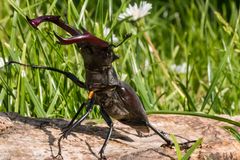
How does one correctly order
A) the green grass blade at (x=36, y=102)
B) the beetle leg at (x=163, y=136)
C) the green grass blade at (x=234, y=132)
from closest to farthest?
1. the beetle leg at (x=163, y=136)
2. the green grass blade at (x=234, y=132)
3. the green grass blade at (x=36, y=102)

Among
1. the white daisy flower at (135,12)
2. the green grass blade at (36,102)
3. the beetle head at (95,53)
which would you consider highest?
the white daisy flower at (135,12)

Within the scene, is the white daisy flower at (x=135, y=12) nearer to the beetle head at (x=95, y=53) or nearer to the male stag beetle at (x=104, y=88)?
the male stag beetle at (x=104, y=88)

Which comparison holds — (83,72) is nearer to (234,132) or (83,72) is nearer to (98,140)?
(98,140)

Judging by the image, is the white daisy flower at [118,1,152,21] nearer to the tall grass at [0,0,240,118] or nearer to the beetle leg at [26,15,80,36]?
the tall grass at [0,0,240,118]

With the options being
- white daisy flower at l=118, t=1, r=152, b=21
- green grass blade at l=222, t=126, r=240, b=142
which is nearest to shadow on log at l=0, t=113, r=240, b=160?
green grass blade at l=222, t=126, r=240, b=142

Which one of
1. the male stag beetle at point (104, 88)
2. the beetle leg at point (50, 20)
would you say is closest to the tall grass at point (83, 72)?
Answer: the male stag beetle at point (104, 88)

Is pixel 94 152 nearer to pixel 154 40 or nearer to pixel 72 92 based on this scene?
pixel 72 92

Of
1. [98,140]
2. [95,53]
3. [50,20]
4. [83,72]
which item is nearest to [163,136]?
[98,140]

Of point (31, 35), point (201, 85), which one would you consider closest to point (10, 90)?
point (31, 35)
